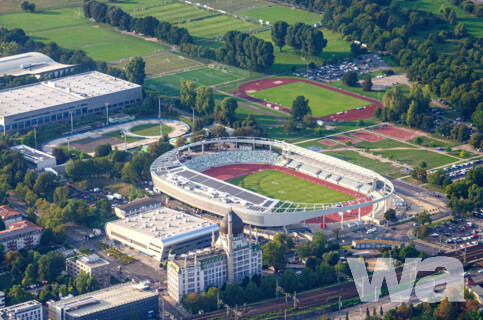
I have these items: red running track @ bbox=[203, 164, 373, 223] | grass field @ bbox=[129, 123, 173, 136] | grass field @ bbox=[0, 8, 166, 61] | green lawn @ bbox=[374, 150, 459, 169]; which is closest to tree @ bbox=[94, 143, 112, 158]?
grass field @ bbox=[129, 123, 173, 136]

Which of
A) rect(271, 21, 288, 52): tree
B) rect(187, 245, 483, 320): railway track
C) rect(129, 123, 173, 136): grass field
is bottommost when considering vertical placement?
rect(187, 245, 483, 320): railway track

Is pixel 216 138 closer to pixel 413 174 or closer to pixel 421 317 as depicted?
pixel 413 174

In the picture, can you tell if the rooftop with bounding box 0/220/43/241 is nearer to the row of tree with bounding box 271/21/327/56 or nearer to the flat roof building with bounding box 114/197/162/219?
the flat roof building with bounding box 114/197/162/219

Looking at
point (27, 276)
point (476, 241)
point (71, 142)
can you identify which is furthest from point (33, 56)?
point (476, 241)

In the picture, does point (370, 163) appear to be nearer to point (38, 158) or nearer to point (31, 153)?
point (38, 158)

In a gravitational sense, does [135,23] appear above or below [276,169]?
above

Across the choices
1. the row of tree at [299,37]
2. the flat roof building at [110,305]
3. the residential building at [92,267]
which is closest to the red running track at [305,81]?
the row of tree at [299,37]

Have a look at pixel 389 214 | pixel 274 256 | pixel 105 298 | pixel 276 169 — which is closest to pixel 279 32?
pixel 276 169
